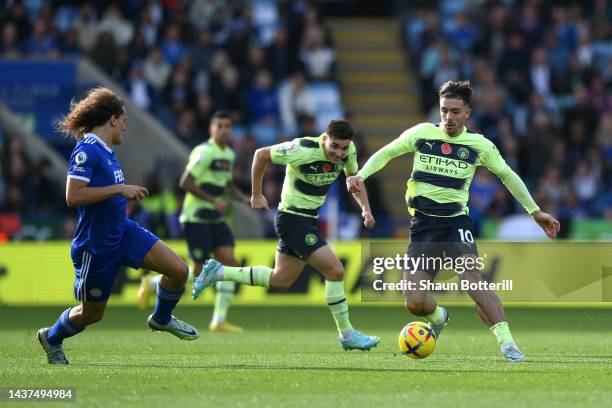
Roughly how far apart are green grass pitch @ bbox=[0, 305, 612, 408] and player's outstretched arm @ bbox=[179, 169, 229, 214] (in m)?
1.42

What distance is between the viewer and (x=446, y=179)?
1122 centimetres

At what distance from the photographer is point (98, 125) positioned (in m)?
10.6

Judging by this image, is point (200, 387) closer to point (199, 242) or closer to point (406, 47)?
point (199, 242)

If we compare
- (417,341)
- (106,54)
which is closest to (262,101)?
Result: (106,54)

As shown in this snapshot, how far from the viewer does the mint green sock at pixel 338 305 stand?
12.2 metres

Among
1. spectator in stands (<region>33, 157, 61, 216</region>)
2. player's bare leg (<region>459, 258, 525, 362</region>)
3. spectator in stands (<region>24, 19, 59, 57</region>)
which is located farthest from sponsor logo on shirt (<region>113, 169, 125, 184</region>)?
spectator in stands (<region>24, 19, 59, 57</region>)

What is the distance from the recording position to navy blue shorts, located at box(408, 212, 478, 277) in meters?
11.1

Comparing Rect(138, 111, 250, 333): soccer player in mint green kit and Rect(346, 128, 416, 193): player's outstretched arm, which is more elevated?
Rect(346, 128, 416, 193): player's outstretched arm

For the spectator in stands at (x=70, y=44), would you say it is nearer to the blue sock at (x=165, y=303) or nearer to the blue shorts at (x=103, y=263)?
the blue sock at (x=165, y=303)

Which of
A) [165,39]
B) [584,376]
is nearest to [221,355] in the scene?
[584,376]

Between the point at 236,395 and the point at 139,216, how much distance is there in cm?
1271

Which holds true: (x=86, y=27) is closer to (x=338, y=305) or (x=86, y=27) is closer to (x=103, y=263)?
(x=338, y=305)

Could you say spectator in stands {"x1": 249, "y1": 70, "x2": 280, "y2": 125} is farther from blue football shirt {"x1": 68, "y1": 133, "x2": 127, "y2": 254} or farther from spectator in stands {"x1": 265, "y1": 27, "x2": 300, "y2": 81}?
blue football shirt {"x1": 68, "y1": 133, "x2": 127, "y2": 254}

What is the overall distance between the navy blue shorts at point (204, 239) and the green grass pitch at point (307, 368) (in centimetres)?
94
